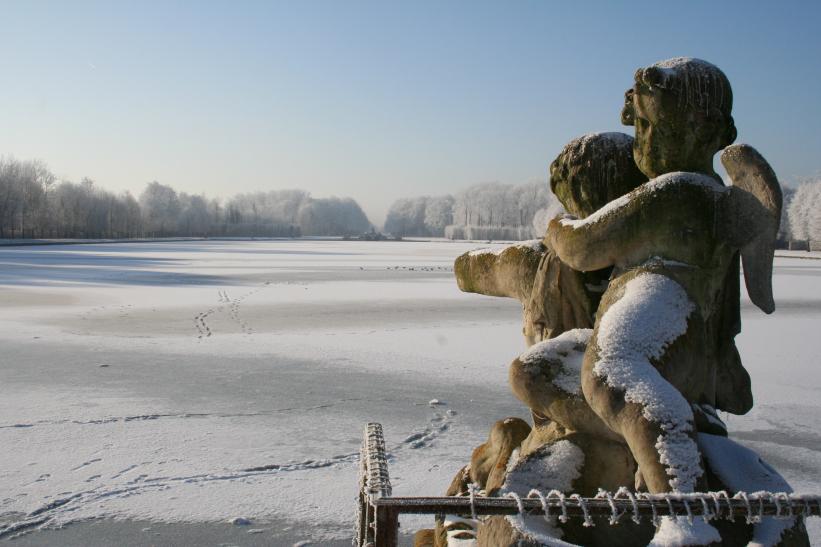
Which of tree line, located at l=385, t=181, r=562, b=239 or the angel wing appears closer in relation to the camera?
the angel wing

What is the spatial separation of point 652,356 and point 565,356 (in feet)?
1.15

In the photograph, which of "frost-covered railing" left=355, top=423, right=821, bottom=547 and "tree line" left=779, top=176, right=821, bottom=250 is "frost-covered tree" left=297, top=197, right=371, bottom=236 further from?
"frost-covered railing" left=355, top=423, right=821, bottom=547

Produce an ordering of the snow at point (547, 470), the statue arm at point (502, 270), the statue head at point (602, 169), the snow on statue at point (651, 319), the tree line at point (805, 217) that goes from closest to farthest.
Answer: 1. the snow on statue at point (651, 319)
2. the snow at point (547, 470)
3. the statue head at point (602, 169)
4. the statue arm at point (502, 270)
5. the tree line at point (805, 217)

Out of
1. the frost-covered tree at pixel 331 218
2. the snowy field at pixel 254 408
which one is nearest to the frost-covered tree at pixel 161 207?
the frost-covered tree at pixel 331 218

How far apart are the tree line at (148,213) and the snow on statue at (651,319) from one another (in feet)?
268

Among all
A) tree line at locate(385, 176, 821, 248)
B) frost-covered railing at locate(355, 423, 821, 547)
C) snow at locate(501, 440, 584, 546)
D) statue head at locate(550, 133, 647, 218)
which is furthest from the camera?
tree line at locate(385, 176, 821, 248)

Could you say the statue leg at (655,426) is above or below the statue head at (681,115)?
below

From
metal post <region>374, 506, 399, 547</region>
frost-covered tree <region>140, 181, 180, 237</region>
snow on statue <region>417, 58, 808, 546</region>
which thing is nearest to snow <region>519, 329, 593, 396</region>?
snow on statue <region>417, 58, 808, 546</region>

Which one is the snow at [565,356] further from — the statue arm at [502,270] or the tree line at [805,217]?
the tree line at [805,217]

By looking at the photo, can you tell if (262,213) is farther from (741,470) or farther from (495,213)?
(741,470)

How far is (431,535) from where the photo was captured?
3178 millimetres

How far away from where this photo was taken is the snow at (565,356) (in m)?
2.27

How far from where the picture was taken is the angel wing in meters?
2.26

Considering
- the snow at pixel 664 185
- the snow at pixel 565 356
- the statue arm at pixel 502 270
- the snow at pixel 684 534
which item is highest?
the snow at pixel 664 185
